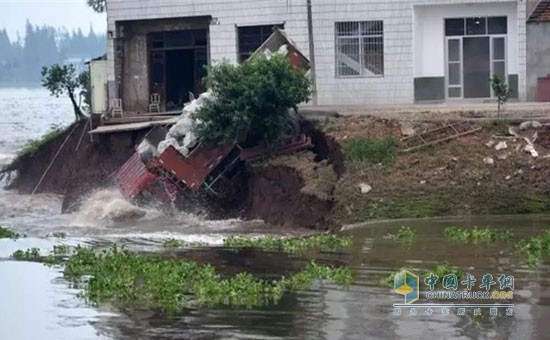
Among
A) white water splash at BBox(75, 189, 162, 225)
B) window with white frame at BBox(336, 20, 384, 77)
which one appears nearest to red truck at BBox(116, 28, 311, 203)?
white water splash at BBox(75, 189, 162, 225)

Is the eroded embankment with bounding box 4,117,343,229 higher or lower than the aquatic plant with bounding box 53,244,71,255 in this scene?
higher

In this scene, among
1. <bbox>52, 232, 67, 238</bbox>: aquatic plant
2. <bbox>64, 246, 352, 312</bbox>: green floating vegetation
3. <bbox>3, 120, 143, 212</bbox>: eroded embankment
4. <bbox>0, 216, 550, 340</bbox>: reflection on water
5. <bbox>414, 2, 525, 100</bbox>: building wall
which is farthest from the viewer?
<bbox>414, 2, 525, 100</bbox>: building wall

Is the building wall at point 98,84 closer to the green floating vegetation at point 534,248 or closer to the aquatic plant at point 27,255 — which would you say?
the aquatic plant at point 27,255

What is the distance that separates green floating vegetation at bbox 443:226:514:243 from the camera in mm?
22078

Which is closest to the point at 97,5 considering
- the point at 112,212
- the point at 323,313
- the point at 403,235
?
the point at 112,212

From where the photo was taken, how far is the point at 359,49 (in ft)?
122

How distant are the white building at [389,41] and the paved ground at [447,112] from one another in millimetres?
2626

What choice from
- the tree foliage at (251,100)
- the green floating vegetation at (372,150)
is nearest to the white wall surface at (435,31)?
the tree foliage at (251,100)

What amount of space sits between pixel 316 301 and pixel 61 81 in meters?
25.2

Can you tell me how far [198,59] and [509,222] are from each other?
17138mm

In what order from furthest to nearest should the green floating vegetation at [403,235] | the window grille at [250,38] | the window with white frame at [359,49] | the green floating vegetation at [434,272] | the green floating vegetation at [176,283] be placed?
1. the window grille at [250,38]
2. the window with white frame at [359,49]
3. the green floating vegetation at [403,235]
4. the green floating vegetation at [434,272]
5. the green floating vegetation at [176,283]

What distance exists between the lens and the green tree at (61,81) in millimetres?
40438

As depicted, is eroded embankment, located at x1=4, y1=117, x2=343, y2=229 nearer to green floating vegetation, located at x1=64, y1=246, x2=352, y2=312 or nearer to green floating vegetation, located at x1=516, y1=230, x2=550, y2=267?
green floating vegetation, located at x1=516, y1=230, x2=550, y2=267

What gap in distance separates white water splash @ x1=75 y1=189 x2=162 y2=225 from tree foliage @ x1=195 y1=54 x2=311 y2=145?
2234 mm
